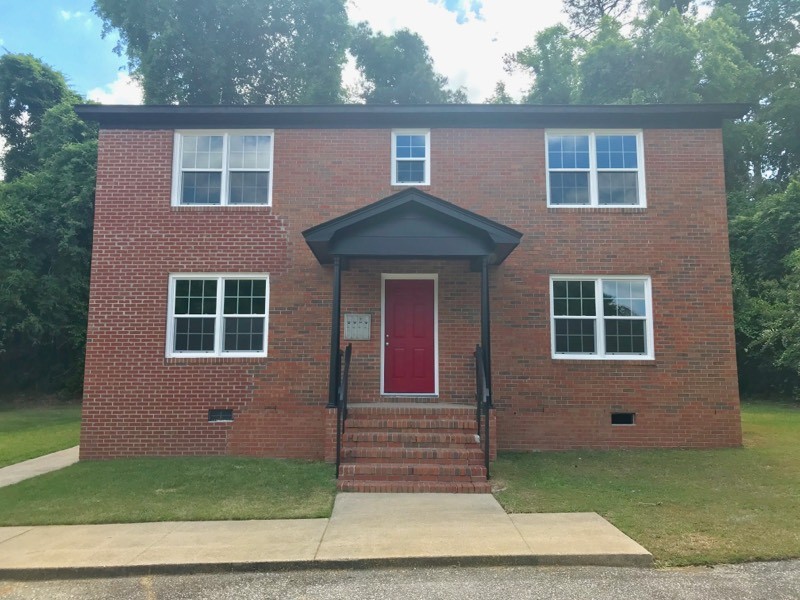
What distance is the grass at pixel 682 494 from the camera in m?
5.21

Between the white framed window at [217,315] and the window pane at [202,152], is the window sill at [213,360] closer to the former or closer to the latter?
the white framed window at [217,315]

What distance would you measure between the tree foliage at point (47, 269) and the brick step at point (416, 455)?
1606 cm

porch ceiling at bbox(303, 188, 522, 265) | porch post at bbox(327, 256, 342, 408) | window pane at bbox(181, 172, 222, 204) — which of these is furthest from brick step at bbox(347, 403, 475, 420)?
window pane at bbox(181, 172, 222, 204)

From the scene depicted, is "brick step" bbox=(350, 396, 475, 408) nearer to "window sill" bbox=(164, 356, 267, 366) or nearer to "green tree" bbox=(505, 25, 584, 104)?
"window sill" bbox=(164, 356, 267, 366)

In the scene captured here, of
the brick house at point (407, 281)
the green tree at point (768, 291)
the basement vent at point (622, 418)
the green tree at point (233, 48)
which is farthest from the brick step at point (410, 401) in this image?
the green tree at point (233, 48)

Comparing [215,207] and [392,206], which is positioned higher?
[215,207]

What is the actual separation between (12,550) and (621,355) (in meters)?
9.04

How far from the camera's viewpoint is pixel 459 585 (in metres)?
4.48

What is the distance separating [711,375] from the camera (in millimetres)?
9578

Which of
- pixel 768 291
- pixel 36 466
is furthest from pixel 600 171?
pixel 768 291

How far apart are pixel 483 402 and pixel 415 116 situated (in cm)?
538

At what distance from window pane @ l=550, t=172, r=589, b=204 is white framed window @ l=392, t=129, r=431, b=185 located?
2372 millimetres

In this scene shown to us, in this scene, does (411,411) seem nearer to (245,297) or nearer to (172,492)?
(172,492)

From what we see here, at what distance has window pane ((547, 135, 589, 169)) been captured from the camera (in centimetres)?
1012
